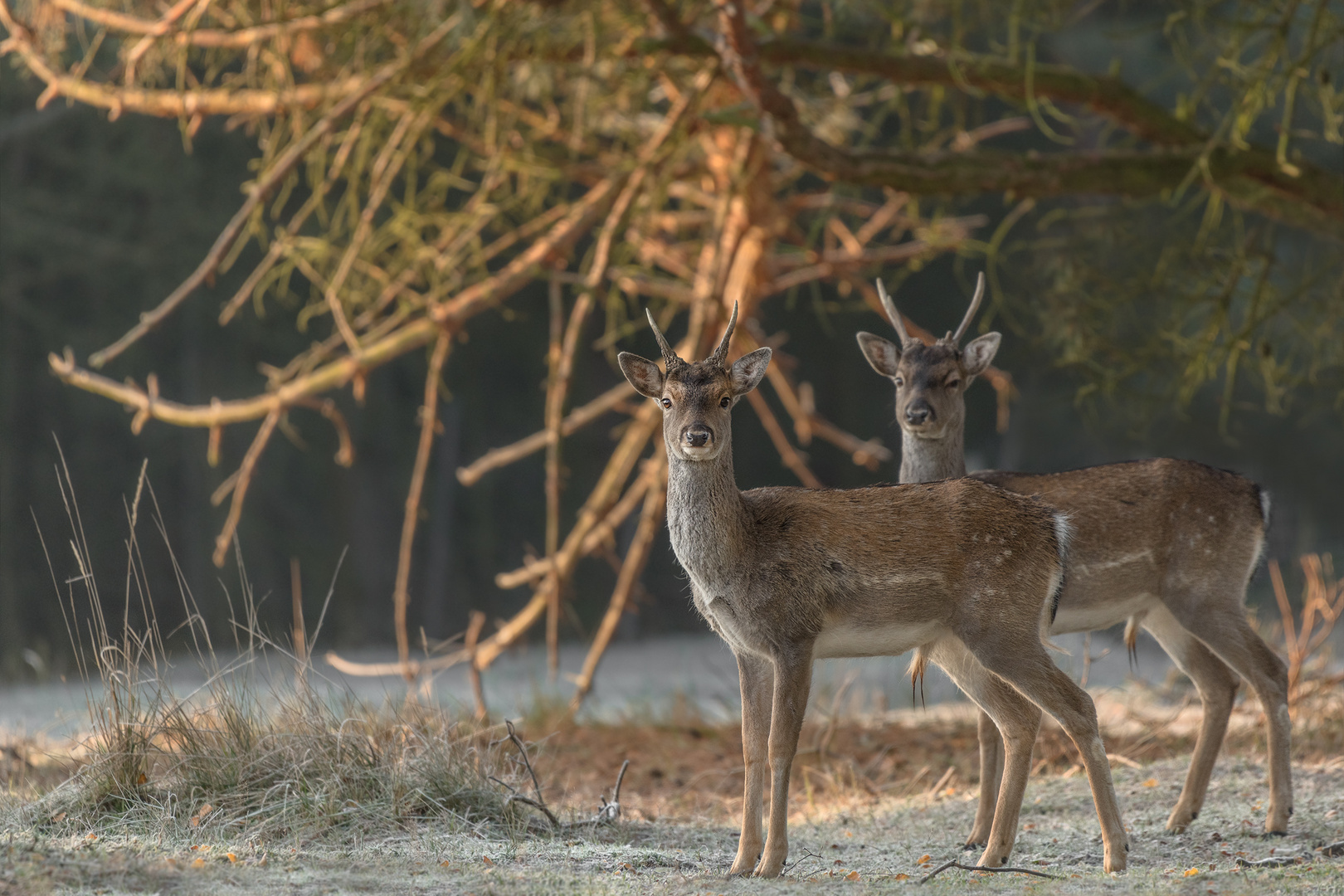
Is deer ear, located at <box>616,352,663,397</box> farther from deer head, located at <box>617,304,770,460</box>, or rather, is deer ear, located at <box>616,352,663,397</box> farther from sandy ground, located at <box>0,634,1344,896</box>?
sandy ground, located at <box>0,634,1344,896</box>

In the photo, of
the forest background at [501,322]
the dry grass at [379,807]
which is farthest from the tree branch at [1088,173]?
the dry grass at [379,807]

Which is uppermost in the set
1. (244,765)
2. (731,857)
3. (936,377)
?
(936,377)

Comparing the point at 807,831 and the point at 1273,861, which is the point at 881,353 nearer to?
the point at 807,831

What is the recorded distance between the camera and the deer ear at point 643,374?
4.50 m

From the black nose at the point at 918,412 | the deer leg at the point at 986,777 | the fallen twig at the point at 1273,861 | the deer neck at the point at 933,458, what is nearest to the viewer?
the fallen twig at the point at 1273,861

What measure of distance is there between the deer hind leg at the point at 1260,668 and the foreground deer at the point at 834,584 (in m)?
1.01

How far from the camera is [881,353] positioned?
572cm

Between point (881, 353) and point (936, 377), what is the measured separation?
1.20 feet

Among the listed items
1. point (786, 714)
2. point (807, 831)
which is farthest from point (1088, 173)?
point (786, 714)

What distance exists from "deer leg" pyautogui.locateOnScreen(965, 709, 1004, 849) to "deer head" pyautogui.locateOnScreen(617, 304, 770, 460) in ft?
4.88

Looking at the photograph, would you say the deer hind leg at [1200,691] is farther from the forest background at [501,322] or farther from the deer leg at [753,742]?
the forest background at [501,322]

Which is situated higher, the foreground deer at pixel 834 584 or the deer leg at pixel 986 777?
the foreground deer at pixel 834 584

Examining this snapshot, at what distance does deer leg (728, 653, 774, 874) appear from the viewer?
13.8ft

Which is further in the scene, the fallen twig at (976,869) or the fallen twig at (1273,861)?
the fallen twig at (1273,861)
